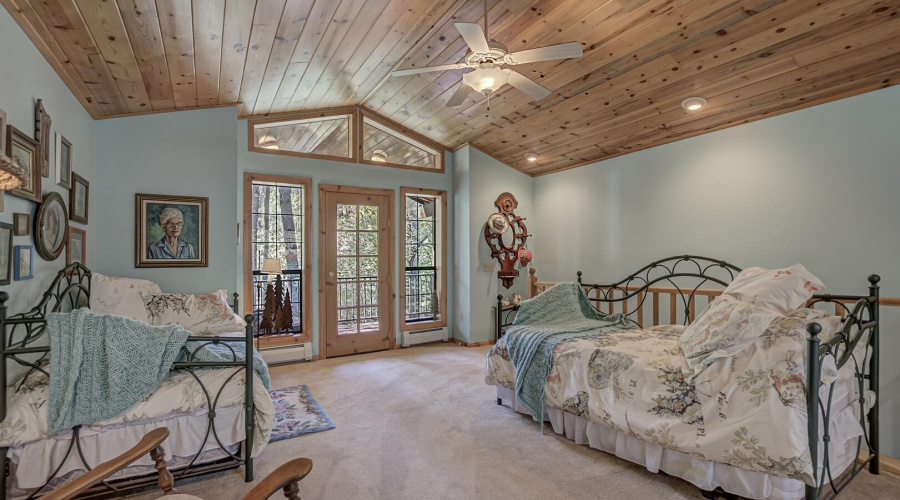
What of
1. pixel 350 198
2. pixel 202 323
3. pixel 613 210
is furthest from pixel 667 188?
pixel 202 323

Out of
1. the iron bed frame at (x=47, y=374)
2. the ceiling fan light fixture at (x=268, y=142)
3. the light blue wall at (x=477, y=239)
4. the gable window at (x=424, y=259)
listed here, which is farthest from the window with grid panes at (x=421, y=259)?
the iron bed frame at (x=47, y=374)

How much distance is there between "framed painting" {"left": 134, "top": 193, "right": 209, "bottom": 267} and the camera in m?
3.58

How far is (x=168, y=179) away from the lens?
371 cm

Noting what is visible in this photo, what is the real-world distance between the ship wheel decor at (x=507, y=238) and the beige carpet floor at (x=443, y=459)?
209 cm

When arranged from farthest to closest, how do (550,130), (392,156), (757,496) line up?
(392,156) → (550,130) → (757,496)

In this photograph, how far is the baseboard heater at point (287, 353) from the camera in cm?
465

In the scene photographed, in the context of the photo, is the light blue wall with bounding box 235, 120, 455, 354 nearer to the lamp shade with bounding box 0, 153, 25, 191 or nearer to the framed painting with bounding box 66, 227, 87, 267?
the framed painting with bounding box 66, 227, 87, 267

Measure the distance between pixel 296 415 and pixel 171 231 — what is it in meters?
1.96

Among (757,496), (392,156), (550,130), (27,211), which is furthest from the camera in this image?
(392,156)

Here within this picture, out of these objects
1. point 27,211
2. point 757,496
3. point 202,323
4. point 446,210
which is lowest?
point 757,496

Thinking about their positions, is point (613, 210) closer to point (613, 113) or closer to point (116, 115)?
point (613, 113)

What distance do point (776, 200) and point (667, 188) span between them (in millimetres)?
975

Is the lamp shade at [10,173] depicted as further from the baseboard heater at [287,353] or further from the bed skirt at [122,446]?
the baseboard heater at [287,353]

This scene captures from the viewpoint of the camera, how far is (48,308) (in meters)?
→ 2.63
